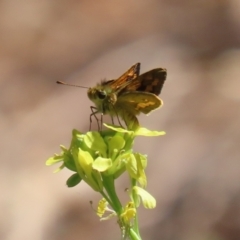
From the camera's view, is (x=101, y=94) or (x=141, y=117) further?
(x=141, y=117)

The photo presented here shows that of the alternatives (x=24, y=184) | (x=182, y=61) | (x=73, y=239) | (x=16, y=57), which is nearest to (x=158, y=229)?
(x=73, y=239)

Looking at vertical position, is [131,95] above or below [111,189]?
above

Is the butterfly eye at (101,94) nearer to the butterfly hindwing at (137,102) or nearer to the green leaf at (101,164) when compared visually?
the butterfly hindwing at (137,102)

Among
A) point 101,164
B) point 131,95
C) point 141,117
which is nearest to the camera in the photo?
point 101,164

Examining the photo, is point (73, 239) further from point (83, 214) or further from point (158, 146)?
point (158, 146)

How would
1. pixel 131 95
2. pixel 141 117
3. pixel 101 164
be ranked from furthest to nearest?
1. pixel 141 117
2. pixel 131 95
3. pixel 101 164

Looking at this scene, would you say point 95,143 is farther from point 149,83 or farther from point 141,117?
point 141,117

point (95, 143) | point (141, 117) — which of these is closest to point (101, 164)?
point (95, 143)

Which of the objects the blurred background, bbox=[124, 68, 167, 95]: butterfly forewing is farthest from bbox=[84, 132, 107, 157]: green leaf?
the blurred background
